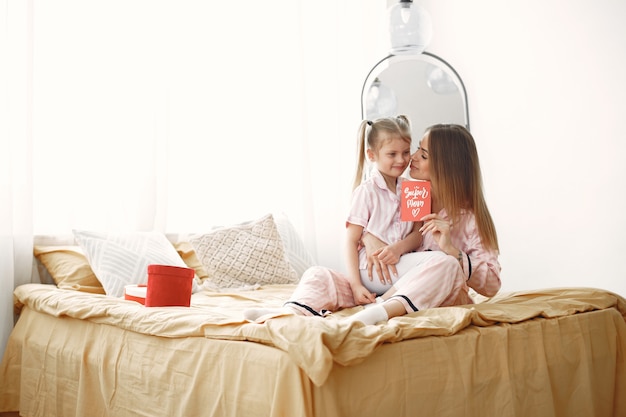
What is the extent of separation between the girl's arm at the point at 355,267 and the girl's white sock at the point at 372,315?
0.31 m

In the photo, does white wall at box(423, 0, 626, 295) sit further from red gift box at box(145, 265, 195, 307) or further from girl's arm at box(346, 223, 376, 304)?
red gift box at box(145, 265, 195, 307)

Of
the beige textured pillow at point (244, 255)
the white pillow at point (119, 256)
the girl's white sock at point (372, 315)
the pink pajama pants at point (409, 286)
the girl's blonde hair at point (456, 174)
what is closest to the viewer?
the girl's white sock at point (372, 315)

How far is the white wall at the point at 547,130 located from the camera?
2873mm

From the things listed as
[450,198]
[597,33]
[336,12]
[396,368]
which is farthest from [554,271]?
[396,368]

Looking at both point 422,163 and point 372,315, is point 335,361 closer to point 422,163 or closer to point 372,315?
point 372,315

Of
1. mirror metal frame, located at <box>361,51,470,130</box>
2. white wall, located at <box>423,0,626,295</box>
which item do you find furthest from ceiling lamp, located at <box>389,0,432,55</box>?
white wall, located at <box>423,0,626,295</box>

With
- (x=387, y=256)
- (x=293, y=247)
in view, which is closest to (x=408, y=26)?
(x=293, y=247)

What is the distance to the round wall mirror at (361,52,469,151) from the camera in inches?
140

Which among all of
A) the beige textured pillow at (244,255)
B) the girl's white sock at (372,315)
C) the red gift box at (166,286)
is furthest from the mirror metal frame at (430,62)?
the girl's white sock at (372,315)

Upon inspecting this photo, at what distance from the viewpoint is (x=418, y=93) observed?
357cm

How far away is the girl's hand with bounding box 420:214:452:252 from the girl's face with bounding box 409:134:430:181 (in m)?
0.20

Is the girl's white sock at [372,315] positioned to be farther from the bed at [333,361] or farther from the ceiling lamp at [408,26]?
the ceiling lamp at [408,26]

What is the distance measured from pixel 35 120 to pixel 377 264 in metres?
1.56

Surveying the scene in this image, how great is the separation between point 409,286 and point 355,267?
30 cm
